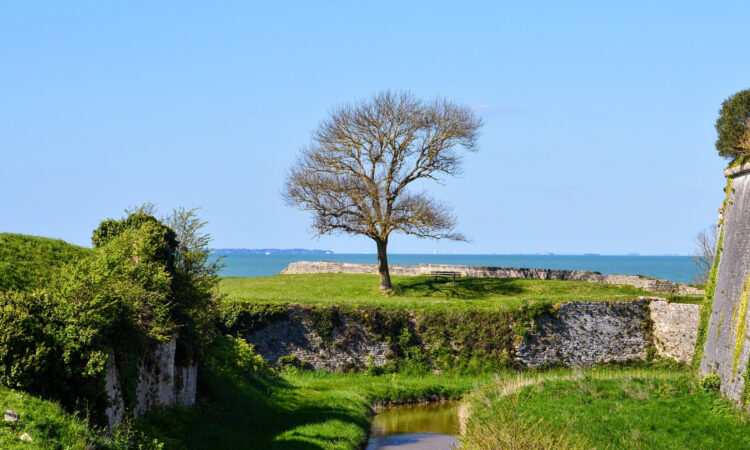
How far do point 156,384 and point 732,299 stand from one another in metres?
20.6

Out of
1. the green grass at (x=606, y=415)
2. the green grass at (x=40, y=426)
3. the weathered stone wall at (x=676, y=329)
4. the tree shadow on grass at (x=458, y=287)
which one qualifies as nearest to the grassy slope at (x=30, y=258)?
the green grass at (x=40, y=426)

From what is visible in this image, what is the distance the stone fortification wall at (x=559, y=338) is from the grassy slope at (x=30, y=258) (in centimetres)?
1603

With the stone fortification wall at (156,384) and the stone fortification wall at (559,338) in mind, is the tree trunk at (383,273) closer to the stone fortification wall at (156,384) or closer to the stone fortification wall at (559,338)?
the stone fortification wall at (559,338)

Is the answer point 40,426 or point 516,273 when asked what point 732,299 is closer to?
point 40,426

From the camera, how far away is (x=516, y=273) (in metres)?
59.7

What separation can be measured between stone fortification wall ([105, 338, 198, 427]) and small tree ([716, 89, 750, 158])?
1248 inches

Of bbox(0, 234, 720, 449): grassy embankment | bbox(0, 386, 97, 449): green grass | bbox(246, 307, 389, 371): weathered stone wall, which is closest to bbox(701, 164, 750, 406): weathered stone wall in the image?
bbox(0, 234, 720, 449): grassy embankment

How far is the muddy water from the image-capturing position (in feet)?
94.7

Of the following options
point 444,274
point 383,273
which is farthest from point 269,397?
point 444,274

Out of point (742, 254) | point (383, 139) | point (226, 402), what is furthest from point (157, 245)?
point (383, 139)

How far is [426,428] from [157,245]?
13354 mm

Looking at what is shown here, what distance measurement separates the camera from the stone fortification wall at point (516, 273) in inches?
2004

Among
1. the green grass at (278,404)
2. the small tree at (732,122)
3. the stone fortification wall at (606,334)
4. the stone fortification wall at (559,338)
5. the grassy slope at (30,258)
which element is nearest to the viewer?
the grassy slope at (30,258)

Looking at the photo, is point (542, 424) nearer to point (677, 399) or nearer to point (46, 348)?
point (677, 399)
